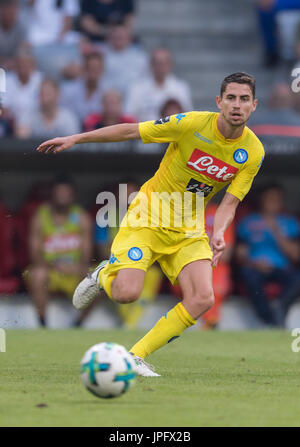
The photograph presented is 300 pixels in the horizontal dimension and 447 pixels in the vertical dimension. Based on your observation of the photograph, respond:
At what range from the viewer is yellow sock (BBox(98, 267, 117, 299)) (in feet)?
22.6

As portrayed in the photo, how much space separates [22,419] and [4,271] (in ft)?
22.5

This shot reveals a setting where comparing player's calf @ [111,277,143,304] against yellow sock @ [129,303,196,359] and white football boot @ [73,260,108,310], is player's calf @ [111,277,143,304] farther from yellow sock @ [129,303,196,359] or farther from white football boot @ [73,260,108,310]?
white football boot @ [73,260,108,310]

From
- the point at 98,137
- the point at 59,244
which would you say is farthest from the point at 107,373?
the point at 59,244

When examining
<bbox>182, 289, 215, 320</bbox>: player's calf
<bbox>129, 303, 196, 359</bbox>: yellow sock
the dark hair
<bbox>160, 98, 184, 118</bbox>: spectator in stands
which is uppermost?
<bbox>160, 98, 184, 118</bbox>: spectator in stands

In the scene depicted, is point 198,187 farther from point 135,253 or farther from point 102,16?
point 102,16

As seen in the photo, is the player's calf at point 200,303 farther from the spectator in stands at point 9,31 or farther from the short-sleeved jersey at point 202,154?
the spectator in stands at point 9,31

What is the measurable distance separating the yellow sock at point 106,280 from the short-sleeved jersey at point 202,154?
76 cm

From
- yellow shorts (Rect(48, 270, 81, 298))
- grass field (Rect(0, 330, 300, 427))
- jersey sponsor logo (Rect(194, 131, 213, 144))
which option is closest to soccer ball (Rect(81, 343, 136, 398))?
grass field (Rect(0, 330, 300, 427))

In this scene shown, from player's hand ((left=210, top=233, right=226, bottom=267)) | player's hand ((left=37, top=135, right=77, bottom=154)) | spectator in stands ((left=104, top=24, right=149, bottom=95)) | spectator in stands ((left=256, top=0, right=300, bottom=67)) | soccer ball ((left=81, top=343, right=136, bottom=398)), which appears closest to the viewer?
soccer ball ((left=81, top=343, right=136, bottom=398))

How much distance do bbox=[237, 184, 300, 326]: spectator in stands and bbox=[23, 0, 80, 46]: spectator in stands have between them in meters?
4.14

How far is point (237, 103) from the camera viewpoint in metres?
6.64

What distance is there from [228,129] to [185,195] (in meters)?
0.62
